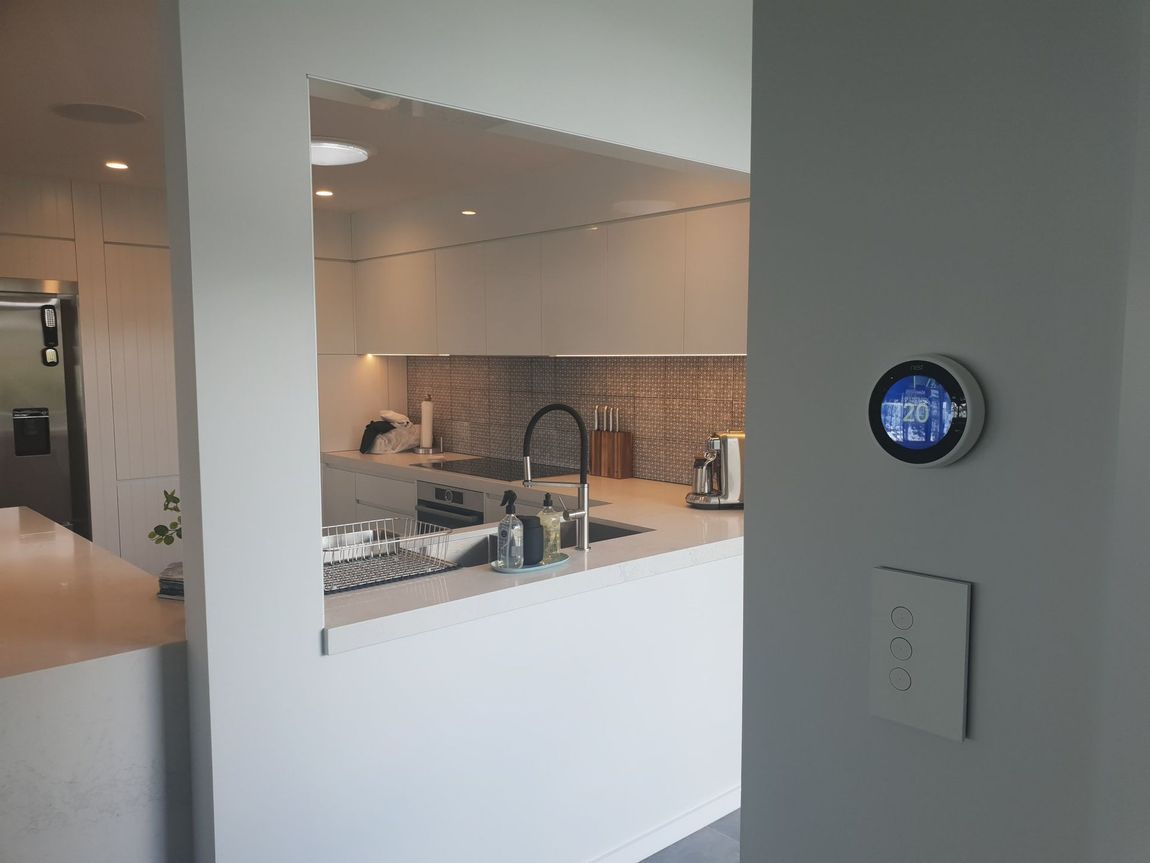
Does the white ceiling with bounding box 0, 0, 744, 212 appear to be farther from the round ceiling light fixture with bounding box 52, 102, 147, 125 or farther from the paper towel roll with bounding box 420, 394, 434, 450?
the paper towel roll with bounding box 420, 394, 434, 450

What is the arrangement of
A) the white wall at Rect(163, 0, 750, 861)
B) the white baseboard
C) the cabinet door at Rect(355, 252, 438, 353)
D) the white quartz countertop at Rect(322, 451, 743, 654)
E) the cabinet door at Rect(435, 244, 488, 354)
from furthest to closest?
the cabinet door at Rect(355, 252, 438, 353), the cabinet door at Rect(435, 244, 488, 354), the white baseboard, the white quartz countertop at Rect(322, 451, 743, 654), the white wall at Rect(163, 0, 750, 861)

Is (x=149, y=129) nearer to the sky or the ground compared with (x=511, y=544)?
nearer to the sky

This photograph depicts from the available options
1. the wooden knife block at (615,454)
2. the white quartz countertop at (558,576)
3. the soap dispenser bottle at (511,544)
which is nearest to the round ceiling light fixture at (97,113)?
the white quartz countertop at (558,576)

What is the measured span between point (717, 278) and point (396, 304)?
2.28 m

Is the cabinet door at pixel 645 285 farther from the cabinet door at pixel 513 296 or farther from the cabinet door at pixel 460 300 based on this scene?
the cabinet door at pixel 460 300

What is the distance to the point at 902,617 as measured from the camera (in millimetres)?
726

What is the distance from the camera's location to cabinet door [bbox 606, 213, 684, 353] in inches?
129

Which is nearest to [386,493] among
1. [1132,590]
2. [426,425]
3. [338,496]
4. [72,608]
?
[338,496]

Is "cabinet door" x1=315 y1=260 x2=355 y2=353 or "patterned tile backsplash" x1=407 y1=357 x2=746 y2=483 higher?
"cabinet door" x1=315 y1=260 x2=355 y2=353

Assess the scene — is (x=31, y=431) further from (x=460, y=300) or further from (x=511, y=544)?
(x=511, y=544)

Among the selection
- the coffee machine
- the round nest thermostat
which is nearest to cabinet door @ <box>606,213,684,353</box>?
the coffee machine

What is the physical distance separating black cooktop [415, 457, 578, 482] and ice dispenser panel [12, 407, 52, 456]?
187 cm

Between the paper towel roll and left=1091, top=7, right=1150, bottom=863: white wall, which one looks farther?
the paper towel roll

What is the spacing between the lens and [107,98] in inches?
108
